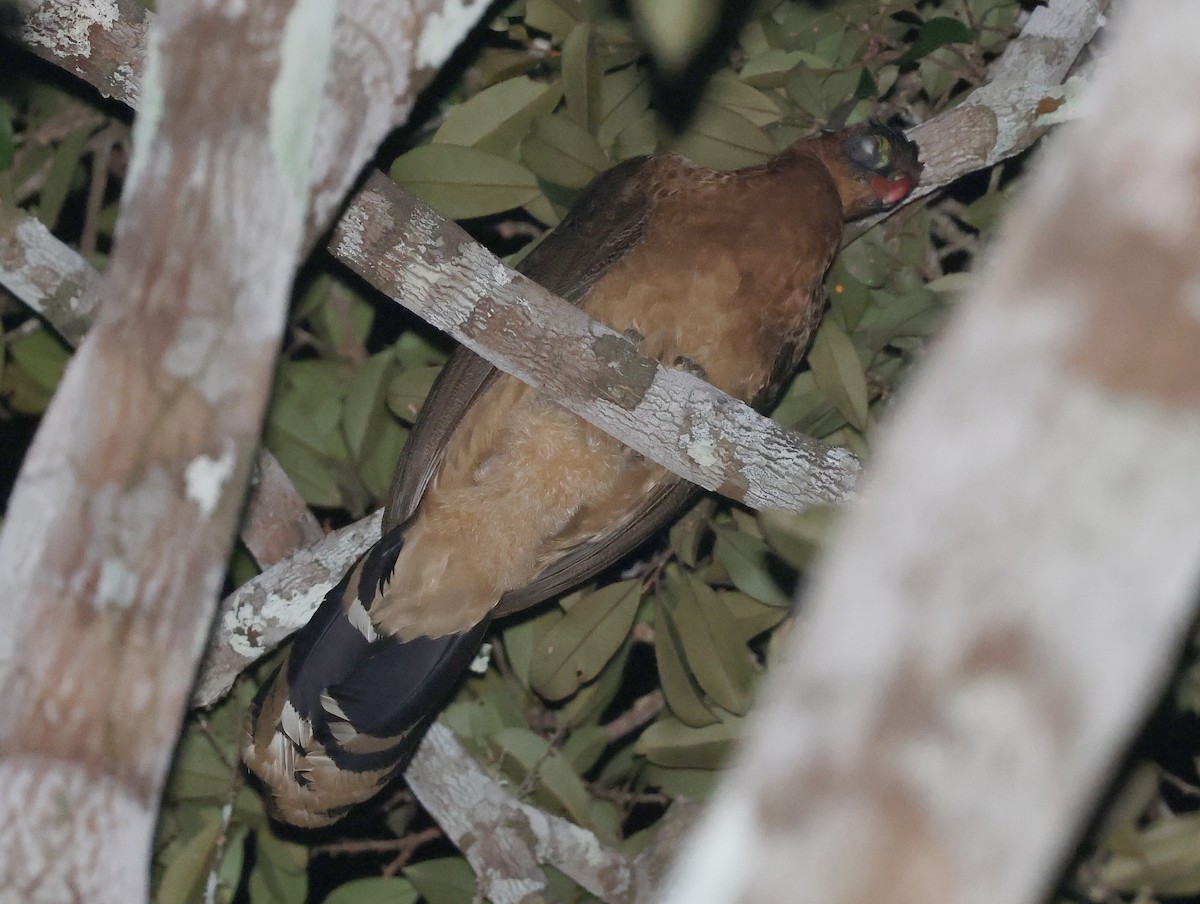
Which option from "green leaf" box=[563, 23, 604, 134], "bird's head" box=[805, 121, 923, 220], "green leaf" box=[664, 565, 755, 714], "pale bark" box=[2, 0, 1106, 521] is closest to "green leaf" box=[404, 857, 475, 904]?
"green leaf" box=[664, 565, 755, 714]

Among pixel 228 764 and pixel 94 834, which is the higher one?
pixel 94 834

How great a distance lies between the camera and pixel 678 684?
8.01ft

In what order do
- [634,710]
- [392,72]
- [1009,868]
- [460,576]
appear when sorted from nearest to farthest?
[1009,868], [392,72], [460,576], [634,710]

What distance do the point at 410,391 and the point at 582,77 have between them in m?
0.75

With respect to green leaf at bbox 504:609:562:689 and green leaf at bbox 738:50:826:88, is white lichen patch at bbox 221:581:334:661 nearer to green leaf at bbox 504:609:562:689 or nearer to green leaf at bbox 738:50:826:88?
green leaf at bbox 504:609:562:689

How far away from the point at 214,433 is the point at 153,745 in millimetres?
284

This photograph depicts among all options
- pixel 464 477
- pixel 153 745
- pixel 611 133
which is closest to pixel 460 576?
pixel 464 477

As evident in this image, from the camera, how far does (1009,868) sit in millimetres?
672

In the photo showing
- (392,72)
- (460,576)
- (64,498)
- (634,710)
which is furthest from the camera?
(634,710)

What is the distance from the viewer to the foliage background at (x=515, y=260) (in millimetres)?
2439

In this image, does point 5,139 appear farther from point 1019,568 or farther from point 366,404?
point 1019,568

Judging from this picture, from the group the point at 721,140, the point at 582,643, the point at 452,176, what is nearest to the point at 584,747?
the point at 582,643

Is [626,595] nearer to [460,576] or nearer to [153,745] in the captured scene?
[460,576]

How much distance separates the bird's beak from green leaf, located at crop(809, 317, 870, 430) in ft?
1.02
